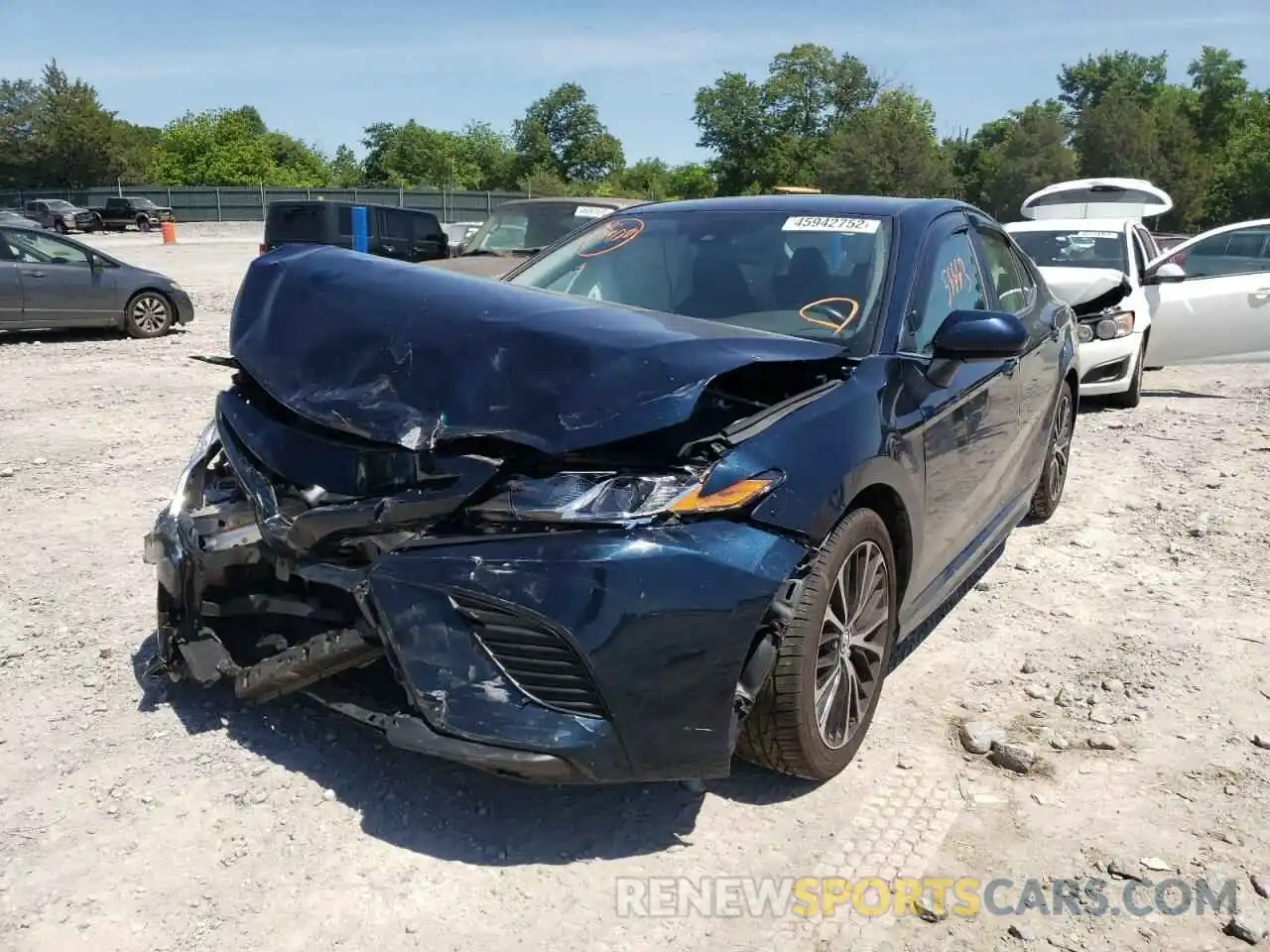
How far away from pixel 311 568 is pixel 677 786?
120cm

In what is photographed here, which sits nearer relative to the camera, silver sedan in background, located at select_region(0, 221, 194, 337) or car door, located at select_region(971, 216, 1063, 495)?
car door, located at select_region(971, 216, 1063, 495)

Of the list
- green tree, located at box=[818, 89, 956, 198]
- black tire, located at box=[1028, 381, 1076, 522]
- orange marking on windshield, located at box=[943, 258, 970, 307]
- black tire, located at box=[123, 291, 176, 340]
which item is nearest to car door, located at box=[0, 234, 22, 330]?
black tire, located at box=[123, 291, 176, 340]

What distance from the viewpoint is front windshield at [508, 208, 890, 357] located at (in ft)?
11.8

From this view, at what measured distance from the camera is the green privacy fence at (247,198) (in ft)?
175

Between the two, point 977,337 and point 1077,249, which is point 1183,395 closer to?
point 1077,249

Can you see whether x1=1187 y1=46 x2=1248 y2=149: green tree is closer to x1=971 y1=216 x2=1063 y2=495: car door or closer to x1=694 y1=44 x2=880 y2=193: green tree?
x1=694 y1=44 x2=880 y2=193: green tree

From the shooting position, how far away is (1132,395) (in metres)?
9.13

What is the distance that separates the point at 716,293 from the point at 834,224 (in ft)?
1.73

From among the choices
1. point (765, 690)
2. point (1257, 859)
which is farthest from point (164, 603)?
point (1257, 859)

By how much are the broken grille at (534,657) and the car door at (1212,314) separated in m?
8.64

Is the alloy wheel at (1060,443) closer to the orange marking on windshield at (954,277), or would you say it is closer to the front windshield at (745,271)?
the orange marking on windshield at (954,277)

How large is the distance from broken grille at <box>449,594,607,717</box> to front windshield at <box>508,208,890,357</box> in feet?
4.86

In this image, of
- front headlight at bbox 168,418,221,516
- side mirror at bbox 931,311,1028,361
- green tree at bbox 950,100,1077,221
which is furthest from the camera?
green tree at bbox 950,100,1077,221

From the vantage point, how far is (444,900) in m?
2.51
